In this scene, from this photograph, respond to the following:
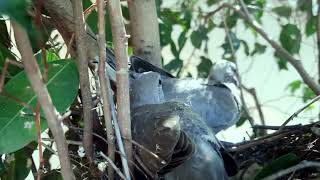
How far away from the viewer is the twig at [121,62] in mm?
567

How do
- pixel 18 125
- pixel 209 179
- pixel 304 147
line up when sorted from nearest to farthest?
pixel 18 125
pixel 209 179
pixel 304 147

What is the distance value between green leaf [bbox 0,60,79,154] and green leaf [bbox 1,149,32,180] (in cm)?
23

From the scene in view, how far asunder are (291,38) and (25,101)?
0.81 m

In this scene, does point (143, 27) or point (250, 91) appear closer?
point (143, 27)

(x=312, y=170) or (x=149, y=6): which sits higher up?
(x=149, y=6)

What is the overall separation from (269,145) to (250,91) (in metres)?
0.59

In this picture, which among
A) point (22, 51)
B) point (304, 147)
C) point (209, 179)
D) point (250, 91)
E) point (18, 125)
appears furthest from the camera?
point (250, 91)

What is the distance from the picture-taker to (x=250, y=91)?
144cm

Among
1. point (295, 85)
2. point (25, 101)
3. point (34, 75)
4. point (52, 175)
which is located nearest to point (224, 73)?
point (52, 175)

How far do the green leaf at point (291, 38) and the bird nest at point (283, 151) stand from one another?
40 centimetres

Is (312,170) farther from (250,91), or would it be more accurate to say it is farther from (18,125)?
(250,91)

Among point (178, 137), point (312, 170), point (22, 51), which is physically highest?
point (22, 51)

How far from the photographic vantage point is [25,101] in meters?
0.58

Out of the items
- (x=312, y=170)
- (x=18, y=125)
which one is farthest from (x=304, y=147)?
(x=18, y=125)
